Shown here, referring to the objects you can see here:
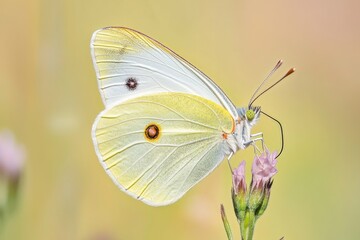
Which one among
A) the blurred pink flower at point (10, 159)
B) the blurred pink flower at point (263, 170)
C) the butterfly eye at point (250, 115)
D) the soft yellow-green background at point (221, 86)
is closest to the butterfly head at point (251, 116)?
the butterfly eye at point (250, 115)

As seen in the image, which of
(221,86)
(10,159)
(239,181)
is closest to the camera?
(239,181)

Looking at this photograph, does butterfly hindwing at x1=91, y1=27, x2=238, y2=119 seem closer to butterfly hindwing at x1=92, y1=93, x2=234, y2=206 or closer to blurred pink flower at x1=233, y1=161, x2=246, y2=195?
Result: butterfly hindwing at x1=92, y1=93, x2=234, y2=206

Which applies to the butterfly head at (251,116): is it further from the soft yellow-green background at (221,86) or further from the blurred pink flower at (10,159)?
the soft yellow-green background at (221,86)

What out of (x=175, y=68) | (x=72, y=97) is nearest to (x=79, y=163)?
(x=72, y=97)

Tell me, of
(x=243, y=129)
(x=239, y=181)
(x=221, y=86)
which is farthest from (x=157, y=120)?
(x=221, y=86)

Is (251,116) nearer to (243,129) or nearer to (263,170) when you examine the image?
(243,129)

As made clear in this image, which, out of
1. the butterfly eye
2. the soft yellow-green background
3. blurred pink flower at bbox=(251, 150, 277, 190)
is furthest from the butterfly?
the soft yellow-green background

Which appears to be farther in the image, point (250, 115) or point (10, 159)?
point (10, 159)
